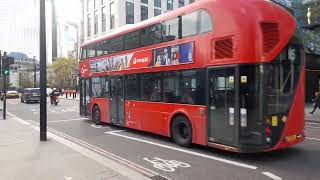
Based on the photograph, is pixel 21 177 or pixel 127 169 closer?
pixel 21 177

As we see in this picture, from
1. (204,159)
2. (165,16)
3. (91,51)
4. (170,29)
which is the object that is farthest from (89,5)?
(204,159)

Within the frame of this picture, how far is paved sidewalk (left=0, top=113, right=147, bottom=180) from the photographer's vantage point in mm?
7379

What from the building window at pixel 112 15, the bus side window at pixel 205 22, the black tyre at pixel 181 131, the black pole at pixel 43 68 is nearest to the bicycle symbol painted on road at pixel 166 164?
the black tyre at pixel 181 131

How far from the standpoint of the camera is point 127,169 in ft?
26.4

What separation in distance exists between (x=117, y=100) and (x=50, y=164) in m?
6.64

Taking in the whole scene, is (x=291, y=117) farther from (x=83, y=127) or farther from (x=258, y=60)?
(x=83, y=127)

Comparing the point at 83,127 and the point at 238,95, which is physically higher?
the point at 238,95

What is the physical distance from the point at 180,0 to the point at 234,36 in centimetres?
5972

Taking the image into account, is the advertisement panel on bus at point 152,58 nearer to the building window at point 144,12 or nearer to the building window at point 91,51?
the building window at point 91,51

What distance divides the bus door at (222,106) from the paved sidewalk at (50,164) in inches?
98.4

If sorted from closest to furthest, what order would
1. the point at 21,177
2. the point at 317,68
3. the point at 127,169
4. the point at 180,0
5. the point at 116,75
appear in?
the point at 21,177, the point at 127,169, the point at 116,75, the point at 317,68, the point at 180,0

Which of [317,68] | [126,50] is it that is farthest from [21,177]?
[317,68]

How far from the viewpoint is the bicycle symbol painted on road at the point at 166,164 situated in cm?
841

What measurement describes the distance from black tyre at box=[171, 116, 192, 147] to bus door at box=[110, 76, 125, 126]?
3.68m
